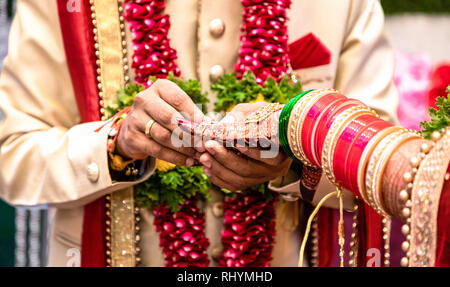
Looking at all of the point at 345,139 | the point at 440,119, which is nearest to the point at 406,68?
the point at 440,119

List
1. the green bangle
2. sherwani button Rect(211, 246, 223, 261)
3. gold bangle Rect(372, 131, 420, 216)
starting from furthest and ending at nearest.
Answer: sherwani button Rect(211, 246, 223, 261) < the green bangle < gold bangle Rect(372, 131, 420, 216)

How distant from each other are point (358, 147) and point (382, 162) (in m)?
0.05

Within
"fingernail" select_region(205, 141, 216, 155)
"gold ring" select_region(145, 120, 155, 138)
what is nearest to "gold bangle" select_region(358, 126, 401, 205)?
"fingernail" select_region(205, 141, 216, 155)

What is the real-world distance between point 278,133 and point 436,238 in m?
0.38

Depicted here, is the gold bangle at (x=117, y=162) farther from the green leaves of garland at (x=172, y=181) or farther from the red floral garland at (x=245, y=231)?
the red floral garland at (x=245, y=231)

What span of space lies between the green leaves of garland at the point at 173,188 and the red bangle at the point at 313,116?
1.38 ft

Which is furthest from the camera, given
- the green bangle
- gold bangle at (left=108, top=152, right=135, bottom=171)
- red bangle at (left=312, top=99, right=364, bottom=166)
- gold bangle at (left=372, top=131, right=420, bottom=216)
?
gold bangle at (left=108, top=152, right=135, bottom=171)

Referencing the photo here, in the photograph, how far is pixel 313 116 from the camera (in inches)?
35.9

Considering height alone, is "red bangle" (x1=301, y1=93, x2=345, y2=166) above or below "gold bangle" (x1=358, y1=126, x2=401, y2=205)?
above

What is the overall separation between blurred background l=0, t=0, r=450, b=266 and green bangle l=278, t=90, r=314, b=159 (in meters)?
1.28

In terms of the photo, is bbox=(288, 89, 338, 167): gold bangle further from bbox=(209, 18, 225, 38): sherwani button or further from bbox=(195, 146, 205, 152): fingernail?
bbox=(209, 18, 225, 38): sherwani button

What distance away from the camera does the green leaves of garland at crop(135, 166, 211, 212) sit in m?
1.29

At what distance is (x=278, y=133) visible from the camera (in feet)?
3.38
